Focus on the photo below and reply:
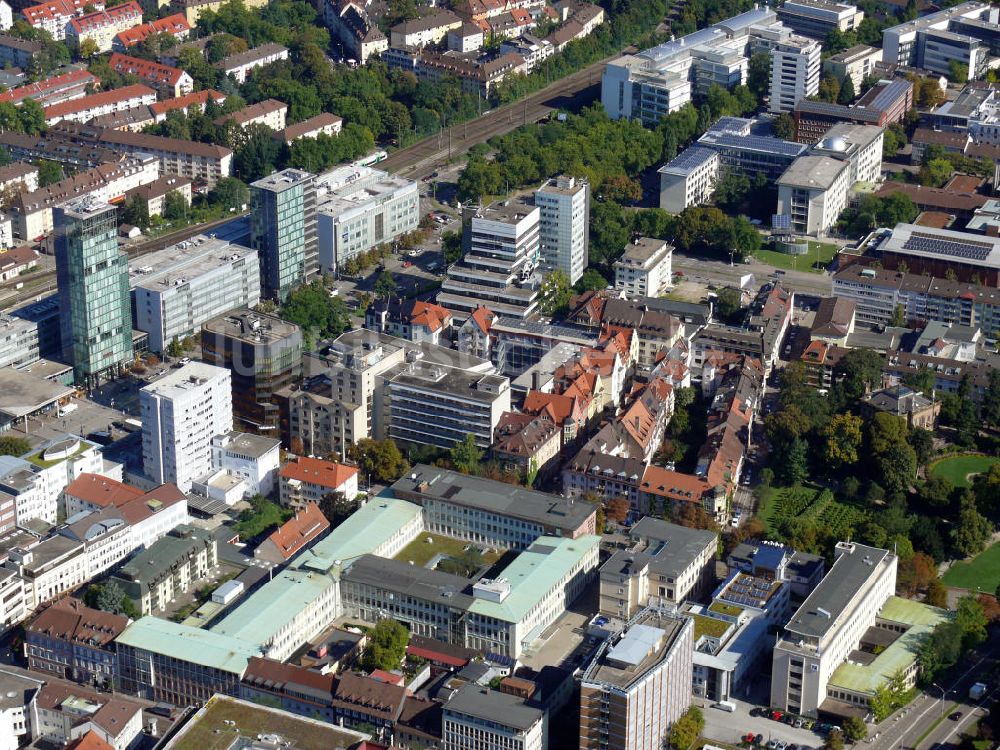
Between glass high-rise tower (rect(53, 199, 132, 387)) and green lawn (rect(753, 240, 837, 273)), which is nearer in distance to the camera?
glass high-rise tower (rect(53, 199, 132, 387))

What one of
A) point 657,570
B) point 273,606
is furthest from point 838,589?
point 273,606

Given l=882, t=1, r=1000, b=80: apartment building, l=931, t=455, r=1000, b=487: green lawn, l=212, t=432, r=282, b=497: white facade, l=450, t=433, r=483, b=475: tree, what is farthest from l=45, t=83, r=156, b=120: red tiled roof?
l=931, t=455, r=1000, b=487: green lawn

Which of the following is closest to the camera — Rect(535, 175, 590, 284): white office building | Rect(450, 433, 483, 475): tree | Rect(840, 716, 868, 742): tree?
Rect(840, 716, 868, 742): tree

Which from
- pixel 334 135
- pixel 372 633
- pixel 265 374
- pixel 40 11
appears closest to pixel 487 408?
Answer: pixel 265 374

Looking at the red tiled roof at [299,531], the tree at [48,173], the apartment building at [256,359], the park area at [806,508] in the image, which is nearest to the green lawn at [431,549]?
the red tiled roof at [299,531]

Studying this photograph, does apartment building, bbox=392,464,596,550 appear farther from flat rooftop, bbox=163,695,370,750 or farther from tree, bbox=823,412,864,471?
flat rooftop, bbox=163,695,370,750
